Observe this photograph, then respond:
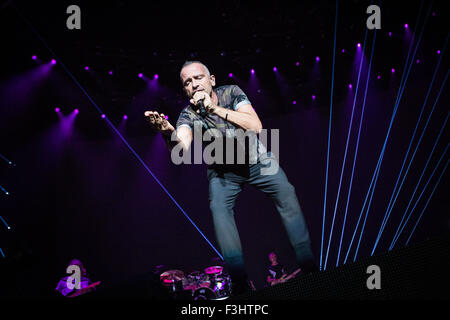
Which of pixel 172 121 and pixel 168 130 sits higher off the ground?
pixel 172 121

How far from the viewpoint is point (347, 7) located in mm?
5629

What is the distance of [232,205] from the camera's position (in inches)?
97.3

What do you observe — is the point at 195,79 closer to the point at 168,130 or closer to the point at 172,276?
the point at 168,130

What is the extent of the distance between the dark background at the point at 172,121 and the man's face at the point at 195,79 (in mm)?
3382

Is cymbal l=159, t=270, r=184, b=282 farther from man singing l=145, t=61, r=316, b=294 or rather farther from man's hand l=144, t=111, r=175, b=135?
man's hand l=144, t=111, r=175, b=135

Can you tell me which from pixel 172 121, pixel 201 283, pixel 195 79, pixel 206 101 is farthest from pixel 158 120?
pixel 172 121

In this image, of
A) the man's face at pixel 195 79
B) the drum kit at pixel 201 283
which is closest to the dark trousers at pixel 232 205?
the man's face at pixel 195 79

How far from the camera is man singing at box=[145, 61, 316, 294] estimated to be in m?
2.27

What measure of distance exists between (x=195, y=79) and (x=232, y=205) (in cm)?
118

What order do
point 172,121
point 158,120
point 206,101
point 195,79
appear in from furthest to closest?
point 172,121, point 195,79, point 158,120, point 206,101

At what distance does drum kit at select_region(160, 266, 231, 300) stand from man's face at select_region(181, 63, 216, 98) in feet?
14.2
